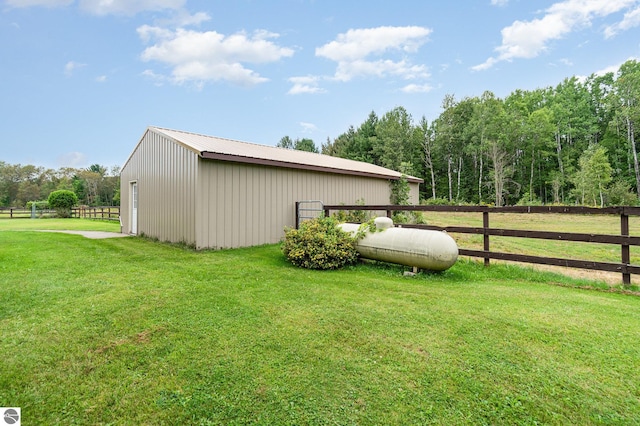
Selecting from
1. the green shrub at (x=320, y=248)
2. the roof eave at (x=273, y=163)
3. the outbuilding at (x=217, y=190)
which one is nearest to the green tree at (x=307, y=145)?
the roof eave at (x=273, y=163)

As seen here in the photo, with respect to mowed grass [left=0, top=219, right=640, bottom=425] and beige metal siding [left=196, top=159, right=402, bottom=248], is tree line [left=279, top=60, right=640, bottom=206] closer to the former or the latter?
beige metal siding [left=196, top=159, right=402, bottom=248]

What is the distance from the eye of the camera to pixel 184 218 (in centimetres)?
714

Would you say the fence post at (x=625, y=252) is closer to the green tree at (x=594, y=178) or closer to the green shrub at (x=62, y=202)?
the green tree at (x=594, y=178)

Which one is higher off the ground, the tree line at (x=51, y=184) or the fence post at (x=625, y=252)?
the tree line at (x=51, y=184)

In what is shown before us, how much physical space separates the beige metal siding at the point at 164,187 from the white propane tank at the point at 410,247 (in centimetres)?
411

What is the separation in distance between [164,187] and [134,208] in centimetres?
315

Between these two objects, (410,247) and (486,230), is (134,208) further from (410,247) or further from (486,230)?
(486,230)

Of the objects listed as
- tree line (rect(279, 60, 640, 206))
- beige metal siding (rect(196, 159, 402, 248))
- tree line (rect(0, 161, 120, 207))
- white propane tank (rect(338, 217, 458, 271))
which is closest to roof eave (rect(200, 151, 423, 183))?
beige metal siding (rect(196, 159, 402, 248))

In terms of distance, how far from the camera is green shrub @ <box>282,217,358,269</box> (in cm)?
520

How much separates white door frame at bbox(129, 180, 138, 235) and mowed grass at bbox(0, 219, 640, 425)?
6.23m

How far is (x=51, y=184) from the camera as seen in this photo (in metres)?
41.2

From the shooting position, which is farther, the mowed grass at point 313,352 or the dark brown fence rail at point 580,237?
the dark brown fence rail at point 580,237

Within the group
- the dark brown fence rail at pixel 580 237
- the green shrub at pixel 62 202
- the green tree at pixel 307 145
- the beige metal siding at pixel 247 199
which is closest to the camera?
the dark brown fence rail at pixel 580 237

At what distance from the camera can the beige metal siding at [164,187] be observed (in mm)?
6928
